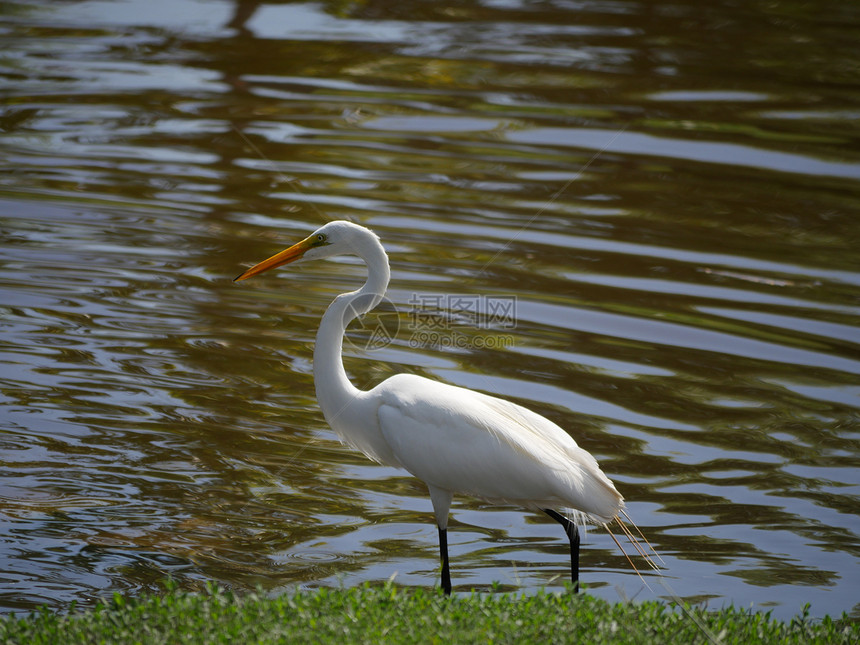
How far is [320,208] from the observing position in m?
10.3

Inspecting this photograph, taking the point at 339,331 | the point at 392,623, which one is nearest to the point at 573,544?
the point at 392,623

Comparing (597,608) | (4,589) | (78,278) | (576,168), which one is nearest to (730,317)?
(576,168)

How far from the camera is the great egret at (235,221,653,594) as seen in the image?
4887 millimetres

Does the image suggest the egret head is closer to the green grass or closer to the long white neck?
the long white neck

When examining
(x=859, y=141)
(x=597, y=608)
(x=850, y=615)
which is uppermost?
(x=859, y=141)

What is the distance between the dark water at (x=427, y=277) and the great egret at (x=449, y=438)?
470 mm

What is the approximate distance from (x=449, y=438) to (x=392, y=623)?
1.11 meters

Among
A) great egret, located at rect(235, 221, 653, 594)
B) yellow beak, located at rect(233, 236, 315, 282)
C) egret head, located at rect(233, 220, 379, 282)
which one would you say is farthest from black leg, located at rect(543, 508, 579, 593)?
yellow beak, located at rect(233, 236, 315, 282)

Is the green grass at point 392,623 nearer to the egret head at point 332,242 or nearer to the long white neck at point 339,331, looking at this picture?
the long white neck at point 339,331

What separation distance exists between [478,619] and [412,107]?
1012 cm

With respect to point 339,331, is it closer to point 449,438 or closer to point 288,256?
point 288,256

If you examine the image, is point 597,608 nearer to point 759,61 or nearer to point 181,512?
point 181,512

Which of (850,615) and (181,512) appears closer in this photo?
(850,615)

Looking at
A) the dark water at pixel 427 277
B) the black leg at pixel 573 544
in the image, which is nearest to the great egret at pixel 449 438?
the black leg at pixel 573 544
